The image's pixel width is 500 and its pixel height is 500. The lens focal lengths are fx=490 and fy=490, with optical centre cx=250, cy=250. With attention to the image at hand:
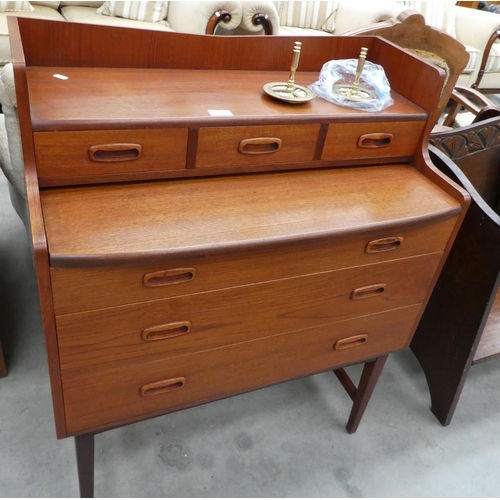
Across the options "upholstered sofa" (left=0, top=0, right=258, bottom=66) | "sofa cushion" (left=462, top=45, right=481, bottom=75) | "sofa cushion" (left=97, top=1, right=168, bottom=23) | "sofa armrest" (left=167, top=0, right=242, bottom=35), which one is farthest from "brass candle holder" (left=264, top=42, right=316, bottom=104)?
"sofa cushion" (left=462, top=45, right=481, bottom=75)

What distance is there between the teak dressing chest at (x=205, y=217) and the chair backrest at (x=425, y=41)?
0.83ft

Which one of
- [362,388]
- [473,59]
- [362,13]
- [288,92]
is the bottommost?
[362,388]

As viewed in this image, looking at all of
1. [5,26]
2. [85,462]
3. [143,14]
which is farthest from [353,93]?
[143,14]

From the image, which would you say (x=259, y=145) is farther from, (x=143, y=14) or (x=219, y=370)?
(x=143, y=14)

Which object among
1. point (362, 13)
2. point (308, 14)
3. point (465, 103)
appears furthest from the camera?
point (308, 14)

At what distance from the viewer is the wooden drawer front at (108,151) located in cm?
85

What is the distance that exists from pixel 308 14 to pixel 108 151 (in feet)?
10.1

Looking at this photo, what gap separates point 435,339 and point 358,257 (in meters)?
0.64

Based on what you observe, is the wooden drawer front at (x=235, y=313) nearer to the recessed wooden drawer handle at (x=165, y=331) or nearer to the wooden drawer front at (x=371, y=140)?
the recessed wooden drawer handle at (x=165, y=331)

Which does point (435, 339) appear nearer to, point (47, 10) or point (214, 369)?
point (214, 369)

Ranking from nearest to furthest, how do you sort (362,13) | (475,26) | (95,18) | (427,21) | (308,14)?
(95,18)
(362,13)
(308,14)
(427,21)
(475,26)

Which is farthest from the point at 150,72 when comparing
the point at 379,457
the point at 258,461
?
the point at 379,457

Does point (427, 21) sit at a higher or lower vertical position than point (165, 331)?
higher

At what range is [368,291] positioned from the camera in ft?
3.57
